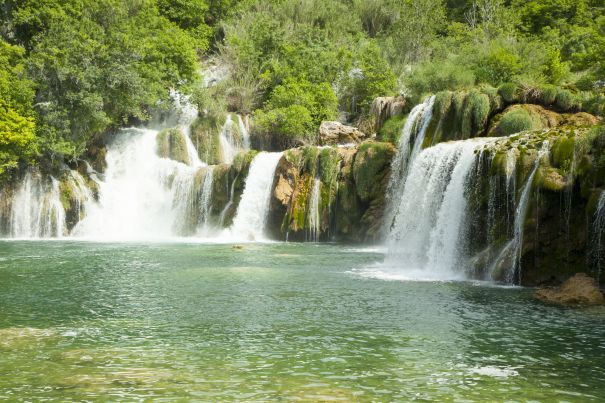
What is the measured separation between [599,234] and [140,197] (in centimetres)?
3055

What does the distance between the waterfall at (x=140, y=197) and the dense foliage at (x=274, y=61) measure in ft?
9.22

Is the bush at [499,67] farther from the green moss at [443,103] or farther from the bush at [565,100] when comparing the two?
the green moss at [443,103]

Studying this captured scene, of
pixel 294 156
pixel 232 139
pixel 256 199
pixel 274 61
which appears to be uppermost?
pixel 274 61

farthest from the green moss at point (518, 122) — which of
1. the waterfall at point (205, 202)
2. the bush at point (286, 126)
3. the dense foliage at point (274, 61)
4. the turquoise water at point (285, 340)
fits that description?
the bush at point (286, 126)

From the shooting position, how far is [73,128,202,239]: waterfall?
125 feet

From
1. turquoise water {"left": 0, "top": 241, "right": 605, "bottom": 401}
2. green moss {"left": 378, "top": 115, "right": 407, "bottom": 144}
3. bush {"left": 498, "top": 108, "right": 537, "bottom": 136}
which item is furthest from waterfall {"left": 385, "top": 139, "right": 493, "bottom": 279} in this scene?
green moss {"left": 378, "top": 115, "right": 407, "bottom": 144}

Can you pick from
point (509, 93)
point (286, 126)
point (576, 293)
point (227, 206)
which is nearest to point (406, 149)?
point (509, 93)

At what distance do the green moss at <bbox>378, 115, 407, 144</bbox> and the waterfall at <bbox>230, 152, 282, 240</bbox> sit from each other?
632 cm

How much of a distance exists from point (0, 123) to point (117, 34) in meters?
10.1

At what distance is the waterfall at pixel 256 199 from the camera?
1387 inches

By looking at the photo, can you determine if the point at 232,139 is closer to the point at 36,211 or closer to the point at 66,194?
the point at 66,194

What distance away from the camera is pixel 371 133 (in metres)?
38.3

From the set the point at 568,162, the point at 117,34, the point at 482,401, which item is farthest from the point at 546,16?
the point at 482,401

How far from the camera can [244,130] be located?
44.4 metres
